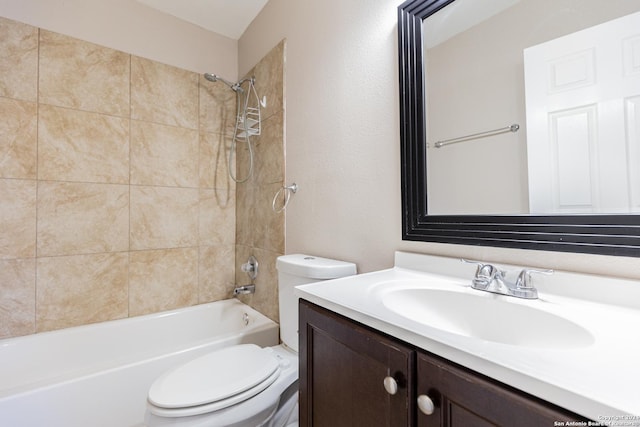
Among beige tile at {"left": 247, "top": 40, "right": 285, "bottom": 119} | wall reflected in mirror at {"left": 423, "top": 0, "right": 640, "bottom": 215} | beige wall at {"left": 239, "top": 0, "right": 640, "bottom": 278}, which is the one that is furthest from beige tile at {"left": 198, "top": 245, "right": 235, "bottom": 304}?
wall reflected in mirror at {"left": 423, "top": 0, "right": 640, "bottom": 215}

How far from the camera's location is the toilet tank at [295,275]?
1188mm

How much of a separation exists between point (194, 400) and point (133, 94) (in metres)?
1.85

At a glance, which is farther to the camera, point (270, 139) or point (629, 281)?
Result: point (270, 139)

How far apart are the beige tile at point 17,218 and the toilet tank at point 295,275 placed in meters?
1.42

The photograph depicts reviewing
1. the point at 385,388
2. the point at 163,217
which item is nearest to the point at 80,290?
the point at 163,217

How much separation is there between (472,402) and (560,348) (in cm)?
31

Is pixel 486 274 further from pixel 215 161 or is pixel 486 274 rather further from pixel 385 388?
pixel 215 161

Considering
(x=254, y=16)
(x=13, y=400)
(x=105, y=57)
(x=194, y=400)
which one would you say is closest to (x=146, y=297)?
(x=13, y=400)

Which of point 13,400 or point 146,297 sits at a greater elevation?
point 146,297

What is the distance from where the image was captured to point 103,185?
5.89 ft

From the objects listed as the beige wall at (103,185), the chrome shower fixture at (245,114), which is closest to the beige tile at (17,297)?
the beige wall at (103,185)

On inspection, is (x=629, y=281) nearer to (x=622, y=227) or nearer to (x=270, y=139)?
(x=622, y=227)

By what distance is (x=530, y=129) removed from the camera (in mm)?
815

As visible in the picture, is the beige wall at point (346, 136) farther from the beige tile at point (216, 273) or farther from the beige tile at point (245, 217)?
the beige tile at point (216, 273)
